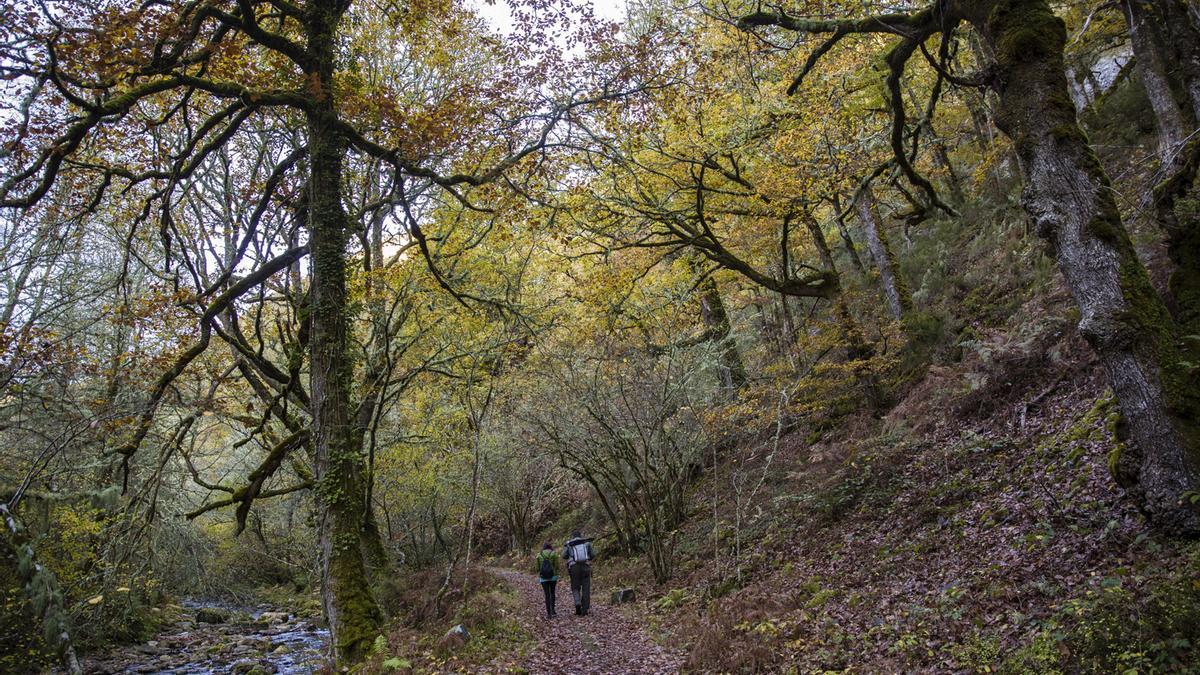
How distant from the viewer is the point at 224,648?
14.2 meters

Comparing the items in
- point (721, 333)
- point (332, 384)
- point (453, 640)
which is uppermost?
point (721, 333)

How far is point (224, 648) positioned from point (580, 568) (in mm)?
9340

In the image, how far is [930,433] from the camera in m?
10.1

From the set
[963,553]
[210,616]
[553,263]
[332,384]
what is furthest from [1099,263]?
[210,616]

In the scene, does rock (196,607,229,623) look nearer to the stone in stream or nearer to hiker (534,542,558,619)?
the stone in stream

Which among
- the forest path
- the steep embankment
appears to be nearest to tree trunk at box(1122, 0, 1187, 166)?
the steep embankment

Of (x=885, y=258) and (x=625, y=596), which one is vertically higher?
(x=885, y=258)

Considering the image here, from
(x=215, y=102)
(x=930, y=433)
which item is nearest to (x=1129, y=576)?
(x=930, y=433)

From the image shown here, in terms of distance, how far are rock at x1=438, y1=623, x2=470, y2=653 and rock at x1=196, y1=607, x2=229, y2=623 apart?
13062 mm

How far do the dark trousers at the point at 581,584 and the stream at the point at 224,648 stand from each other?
4478 mm

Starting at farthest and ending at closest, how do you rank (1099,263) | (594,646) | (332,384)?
1. (594,646)
2. (332,384)
3. (1099,263)

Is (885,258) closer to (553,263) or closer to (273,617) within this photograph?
(553,263)

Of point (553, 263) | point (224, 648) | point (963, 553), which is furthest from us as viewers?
point (553, 263)

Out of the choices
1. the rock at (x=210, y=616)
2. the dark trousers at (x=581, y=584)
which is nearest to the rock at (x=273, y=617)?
the rock at (x=210, y=616)
